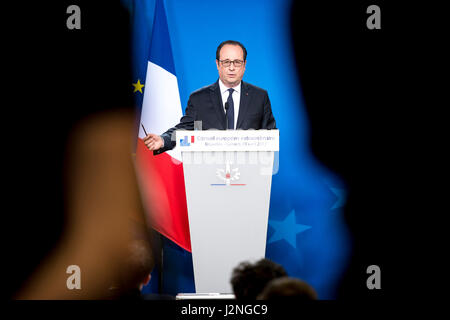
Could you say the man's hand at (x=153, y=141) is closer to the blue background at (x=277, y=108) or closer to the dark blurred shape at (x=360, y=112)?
the blue background at (x=277, y=108)

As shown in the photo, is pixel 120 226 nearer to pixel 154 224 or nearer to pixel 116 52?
pixel 154 224

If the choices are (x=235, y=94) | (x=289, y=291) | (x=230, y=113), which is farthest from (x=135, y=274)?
(x=235, y=94)

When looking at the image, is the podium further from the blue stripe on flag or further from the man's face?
the blue stripe on flag

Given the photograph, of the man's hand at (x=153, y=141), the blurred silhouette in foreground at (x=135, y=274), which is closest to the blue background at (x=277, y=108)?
the man's hand at (x=153, y=141)

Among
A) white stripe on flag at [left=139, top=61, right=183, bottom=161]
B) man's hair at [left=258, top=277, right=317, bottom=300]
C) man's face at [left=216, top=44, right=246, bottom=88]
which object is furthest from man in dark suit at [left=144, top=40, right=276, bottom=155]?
man's hair at [left=258, top=277, right=317, bottom=300]

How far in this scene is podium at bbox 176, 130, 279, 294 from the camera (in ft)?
10.1

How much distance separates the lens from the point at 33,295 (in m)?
3.92

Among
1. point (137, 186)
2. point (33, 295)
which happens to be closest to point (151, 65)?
point (137, 186)

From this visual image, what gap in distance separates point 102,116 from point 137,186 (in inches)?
25.9

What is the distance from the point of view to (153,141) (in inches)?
131

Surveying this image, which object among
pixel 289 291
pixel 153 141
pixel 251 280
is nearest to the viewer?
pixel 289 291

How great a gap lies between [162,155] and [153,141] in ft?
2.34

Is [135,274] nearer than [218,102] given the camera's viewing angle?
Yes

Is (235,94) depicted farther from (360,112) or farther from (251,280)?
(251,280)
